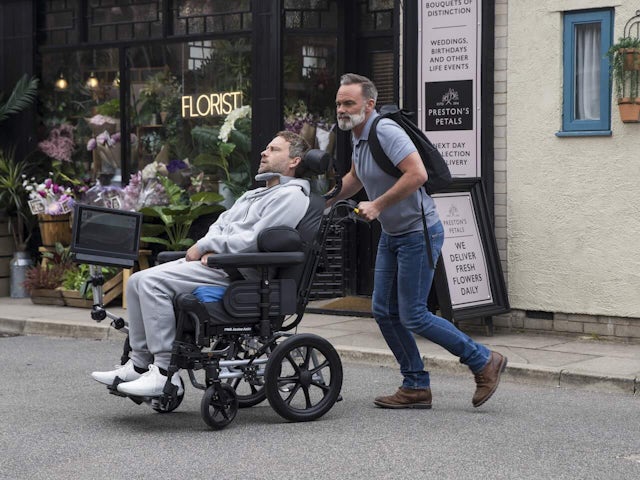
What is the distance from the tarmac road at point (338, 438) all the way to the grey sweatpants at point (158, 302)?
41 centimetres

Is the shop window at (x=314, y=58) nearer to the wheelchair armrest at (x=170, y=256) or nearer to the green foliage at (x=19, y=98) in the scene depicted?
the green foliage at (x=19, y=98)

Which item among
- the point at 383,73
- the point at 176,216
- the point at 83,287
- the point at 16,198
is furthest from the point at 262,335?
the point at 16,198

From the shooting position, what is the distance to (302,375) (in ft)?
21.2

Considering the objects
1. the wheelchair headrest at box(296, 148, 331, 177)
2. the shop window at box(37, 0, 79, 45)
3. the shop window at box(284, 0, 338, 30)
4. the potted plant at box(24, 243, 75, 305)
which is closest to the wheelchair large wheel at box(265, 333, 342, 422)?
the wheelchair headrest at box(296, 148, 331, 177)

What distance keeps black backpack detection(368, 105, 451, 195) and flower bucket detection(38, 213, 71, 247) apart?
6.33 m

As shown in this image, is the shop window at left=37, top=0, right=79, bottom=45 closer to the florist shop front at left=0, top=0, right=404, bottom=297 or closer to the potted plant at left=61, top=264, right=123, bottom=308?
the florist shop front at left=0, top=0, right=404, bottom=297

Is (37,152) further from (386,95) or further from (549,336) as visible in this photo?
(549,336)

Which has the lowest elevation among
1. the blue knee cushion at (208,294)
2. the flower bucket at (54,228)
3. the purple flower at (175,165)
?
the blue knee cushion at (208,294)

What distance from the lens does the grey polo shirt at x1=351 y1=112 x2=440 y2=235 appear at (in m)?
6.52

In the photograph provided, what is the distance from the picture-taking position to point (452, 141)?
32.2ft

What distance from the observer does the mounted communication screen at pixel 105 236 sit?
6555mm

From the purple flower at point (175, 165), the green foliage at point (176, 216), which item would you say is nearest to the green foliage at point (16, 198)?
the purple flower at point (175, 165)

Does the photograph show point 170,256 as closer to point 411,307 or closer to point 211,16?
point 411,307

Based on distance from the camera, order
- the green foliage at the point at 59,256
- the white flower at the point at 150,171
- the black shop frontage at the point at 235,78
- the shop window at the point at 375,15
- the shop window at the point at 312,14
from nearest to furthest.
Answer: the black shop frontage at the point at 235,78
the shop window at the point at 375,15
the shop window at the point at 312,14
the green foliage at the point at 59,256
the white flower at the point at 150,171
